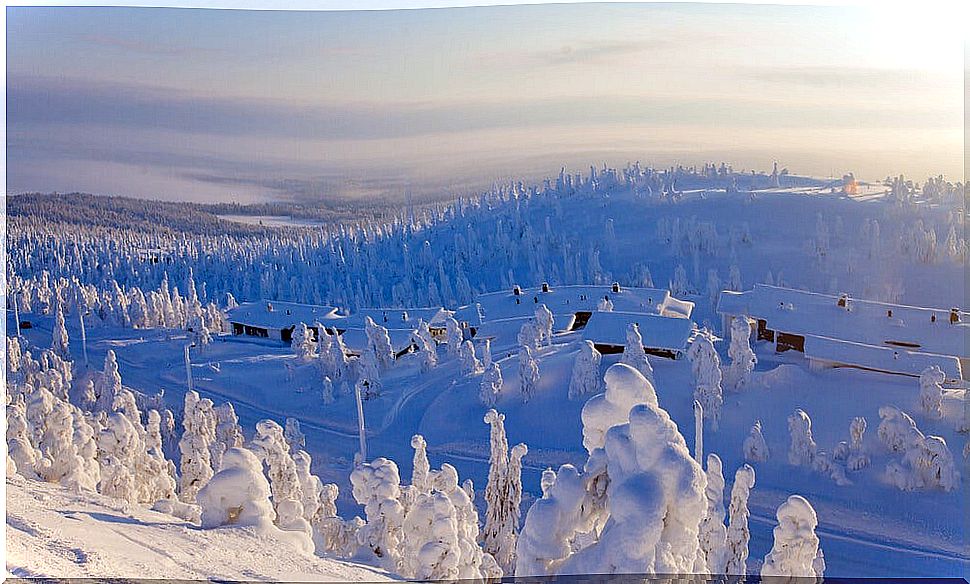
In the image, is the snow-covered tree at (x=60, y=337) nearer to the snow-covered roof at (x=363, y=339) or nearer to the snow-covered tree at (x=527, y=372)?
the snow-covered roof at (x=363, y=339)

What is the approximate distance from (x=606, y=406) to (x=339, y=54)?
2656 millimetres

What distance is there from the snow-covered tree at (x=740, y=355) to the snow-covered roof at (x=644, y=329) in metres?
0.26

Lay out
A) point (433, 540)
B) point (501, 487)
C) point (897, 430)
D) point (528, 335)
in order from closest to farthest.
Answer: point (433, 540), point (897, 430), point (501, 487), point (528, 335)

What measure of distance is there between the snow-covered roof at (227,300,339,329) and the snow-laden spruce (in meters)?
2.69

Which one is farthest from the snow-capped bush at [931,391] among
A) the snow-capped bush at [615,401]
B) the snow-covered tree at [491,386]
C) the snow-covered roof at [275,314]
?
the snow-covered roof at [275,314]

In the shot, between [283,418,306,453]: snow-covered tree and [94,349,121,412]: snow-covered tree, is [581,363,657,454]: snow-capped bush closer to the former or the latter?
[283,418,306,453]: snow-covered tree

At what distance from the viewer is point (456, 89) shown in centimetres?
507

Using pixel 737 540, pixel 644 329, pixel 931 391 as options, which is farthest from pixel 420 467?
pixel 931 391

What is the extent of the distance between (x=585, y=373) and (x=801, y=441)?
134 cm

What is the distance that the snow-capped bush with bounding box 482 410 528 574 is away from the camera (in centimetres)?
542

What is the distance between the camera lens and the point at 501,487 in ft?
17.8

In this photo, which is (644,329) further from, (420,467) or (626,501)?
(626,501)

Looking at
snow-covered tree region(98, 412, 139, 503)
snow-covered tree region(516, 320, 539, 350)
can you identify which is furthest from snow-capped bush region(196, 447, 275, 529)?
snow-covered tree region(516, 320, 539, 350)

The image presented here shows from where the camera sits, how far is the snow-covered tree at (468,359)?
560 centimetres
